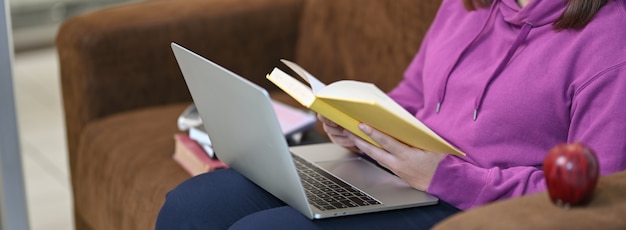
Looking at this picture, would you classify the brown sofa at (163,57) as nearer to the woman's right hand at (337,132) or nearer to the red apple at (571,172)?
the woman's right hand at (337,132)

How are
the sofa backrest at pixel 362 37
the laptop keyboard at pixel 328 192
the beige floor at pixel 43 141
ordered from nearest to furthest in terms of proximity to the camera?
the laptop keyboard at pixel 328 192, the sofa backrest at pixel 362 37, the beige floor at pixel 43 141

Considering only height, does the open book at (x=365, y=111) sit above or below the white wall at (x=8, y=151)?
above

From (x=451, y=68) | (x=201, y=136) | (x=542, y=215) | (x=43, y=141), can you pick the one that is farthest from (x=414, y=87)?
(x=43, y=141)

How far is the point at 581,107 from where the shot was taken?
1.31m

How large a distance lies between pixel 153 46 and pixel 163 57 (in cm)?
4

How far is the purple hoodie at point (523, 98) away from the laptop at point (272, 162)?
0.34 ft

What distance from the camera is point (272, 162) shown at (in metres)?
1.32

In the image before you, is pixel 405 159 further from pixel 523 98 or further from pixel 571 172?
pixel 571 172

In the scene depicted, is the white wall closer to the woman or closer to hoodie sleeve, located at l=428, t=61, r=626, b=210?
the woman

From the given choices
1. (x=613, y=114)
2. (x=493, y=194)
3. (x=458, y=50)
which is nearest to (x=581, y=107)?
(x=613, y=114)

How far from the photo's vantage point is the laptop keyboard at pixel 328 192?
4.42 feet

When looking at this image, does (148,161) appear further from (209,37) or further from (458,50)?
(458,50)

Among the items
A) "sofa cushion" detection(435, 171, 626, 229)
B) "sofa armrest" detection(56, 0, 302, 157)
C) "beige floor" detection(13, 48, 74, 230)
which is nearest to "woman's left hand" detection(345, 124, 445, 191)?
"sofa cushion" detection(435, 171, 626, 229)

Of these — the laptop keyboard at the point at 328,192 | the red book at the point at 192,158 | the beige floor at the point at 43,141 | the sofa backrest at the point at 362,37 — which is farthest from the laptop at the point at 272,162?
the beige floor at the point at 43,141
